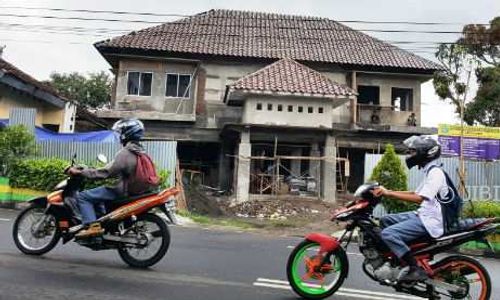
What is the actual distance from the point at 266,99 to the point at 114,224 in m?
17.1

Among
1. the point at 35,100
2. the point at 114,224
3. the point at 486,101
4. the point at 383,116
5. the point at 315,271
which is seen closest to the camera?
the point at 315,271

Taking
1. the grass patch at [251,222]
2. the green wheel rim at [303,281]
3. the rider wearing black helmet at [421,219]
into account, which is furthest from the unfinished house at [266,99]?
the rider wearing black helmet at [421,219]

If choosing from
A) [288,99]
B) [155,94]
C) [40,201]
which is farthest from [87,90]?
[40,201]

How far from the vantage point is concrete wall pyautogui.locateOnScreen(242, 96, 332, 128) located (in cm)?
2359

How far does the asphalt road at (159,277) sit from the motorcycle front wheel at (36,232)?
0.48ft

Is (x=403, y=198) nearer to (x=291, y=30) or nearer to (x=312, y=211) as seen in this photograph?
(x=312, y=211)

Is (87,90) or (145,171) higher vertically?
(87,90)

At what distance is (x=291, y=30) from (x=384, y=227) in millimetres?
25673

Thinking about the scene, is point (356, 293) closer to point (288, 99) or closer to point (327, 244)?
point (327, 244)

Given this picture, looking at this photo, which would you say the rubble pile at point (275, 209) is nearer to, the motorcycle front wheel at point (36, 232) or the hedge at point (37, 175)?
the hedge at point (37, 175)

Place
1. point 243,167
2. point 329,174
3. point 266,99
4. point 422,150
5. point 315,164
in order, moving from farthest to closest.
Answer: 1. point 315,164
2. point 266,99
3. point 329,174
4. point 243,167
5. point 422,150

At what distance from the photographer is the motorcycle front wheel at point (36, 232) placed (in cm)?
736

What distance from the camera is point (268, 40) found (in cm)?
2894

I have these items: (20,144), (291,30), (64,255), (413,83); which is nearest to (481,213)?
(64,255)
